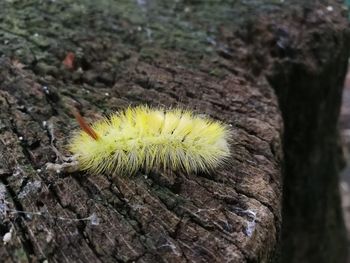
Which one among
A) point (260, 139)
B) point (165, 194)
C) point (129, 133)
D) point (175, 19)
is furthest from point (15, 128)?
point (175, 19)

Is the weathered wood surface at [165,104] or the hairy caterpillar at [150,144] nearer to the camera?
the weathered wood surface at [165,104]

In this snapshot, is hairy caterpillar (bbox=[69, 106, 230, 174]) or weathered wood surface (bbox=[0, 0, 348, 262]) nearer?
weathered wood surface (bbox=[0, 0, 348, 262])

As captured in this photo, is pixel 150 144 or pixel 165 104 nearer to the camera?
pixel 150 144

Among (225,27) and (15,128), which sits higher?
(225,27)

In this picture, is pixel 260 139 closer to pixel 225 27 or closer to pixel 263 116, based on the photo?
pixel 263 116
